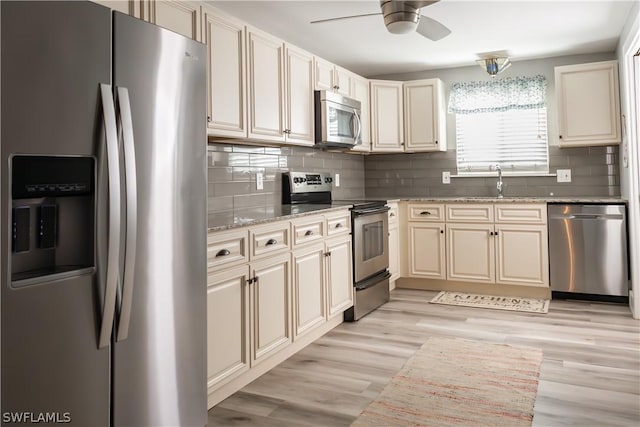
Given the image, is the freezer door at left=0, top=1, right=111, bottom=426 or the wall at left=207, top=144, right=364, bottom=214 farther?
the wall at left=207, top=144, right=364, bottom=214

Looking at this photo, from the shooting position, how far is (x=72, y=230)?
153 cm

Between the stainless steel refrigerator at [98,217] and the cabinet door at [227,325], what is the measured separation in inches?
11.7

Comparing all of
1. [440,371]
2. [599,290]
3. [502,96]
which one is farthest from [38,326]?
[502,96]

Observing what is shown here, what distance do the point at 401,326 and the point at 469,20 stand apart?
7.83 feet

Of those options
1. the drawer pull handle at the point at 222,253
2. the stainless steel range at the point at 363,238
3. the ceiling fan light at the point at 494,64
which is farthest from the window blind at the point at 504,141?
the drawer pull handle at the point at 222,253

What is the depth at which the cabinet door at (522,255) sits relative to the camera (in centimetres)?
444

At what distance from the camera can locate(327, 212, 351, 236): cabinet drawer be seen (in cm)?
349

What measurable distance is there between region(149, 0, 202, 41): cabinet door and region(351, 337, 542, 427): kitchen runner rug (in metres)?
2.11

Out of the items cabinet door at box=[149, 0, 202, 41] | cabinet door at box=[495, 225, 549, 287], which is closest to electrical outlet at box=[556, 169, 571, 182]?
cabinet door at box=[495, 225, 549, 287]

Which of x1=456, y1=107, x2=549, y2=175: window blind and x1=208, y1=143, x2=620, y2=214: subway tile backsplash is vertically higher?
x1=456, y1=107, x2=549, y2=175: window blind

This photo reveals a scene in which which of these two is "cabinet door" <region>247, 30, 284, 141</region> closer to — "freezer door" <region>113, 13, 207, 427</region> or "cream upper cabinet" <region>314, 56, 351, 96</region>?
"cream upper cabinet" <region>314, 56, 351, 96</region>

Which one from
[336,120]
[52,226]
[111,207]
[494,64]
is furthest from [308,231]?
[494,64]

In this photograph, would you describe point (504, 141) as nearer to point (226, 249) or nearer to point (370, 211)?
point (370, 211)

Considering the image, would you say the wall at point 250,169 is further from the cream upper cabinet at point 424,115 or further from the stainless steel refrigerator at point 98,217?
the stainless steel refrigerator at point 98,217
